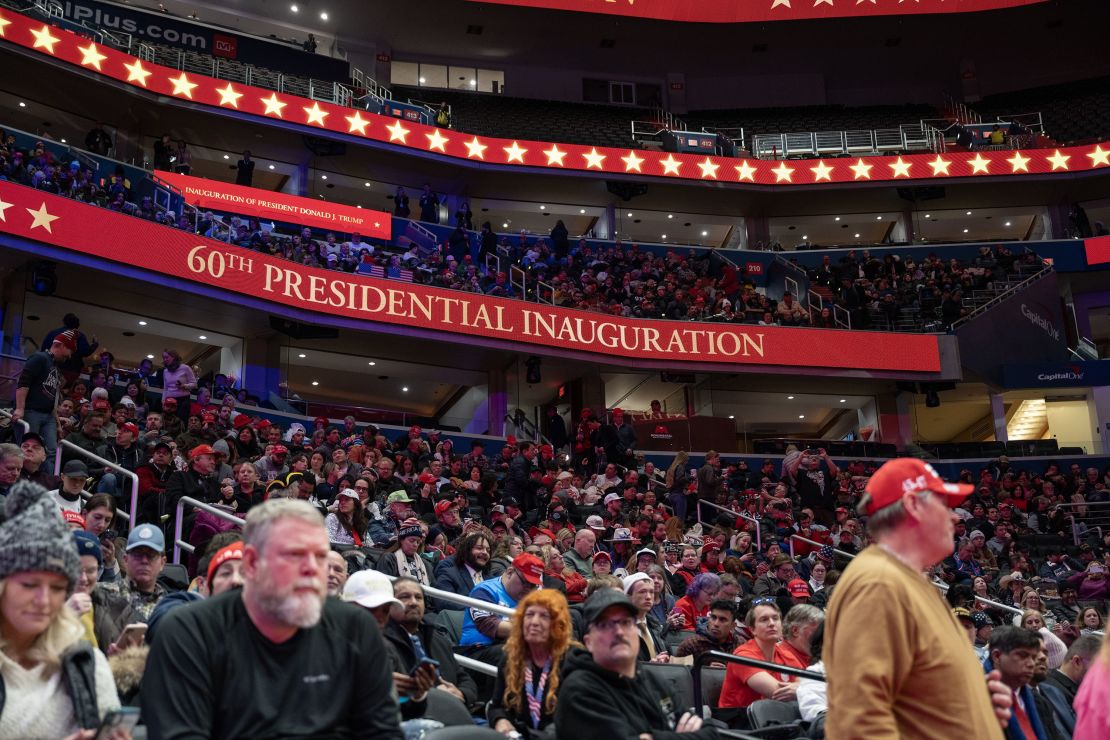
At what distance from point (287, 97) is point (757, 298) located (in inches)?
428

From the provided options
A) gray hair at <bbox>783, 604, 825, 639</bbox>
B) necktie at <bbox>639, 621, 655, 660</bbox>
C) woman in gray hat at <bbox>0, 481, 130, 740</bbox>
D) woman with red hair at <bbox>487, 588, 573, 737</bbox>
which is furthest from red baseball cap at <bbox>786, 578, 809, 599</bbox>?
woman in gray hat at <bbox>0, 481, 130, 740</bbox>

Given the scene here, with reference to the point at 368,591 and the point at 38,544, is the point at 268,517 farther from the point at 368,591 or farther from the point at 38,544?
the point at 368,591

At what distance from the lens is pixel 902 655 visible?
271 centimetres

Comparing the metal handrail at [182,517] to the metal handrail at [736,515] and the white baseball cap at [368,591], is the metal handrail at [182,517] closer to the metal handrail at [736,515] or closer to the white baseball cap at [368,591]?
the white baseball cap at [368,591]

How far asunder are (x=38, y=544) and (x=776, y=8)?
2889cm

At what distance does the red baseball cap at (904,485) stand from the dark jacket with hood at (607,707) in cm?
119

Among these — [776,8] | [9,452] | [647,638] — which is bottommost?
[647,638]

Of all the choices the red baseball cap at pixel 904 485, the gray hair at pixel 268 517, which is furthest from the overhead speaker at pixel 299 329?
the red baseball cap at pixel 904 485

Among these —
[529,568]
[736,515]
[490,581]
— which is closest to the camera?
[529,568]

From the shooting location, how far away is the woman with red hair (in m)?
4.58

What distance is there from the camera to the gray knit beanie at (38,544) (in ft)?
8.94

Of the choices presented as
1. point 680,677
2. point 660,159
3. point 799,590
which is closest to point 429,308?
point 660,159

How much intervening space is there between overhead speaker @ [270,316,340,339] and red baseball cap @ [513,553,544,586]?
13203 mm

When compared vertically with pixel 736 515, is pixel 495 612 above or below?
below
